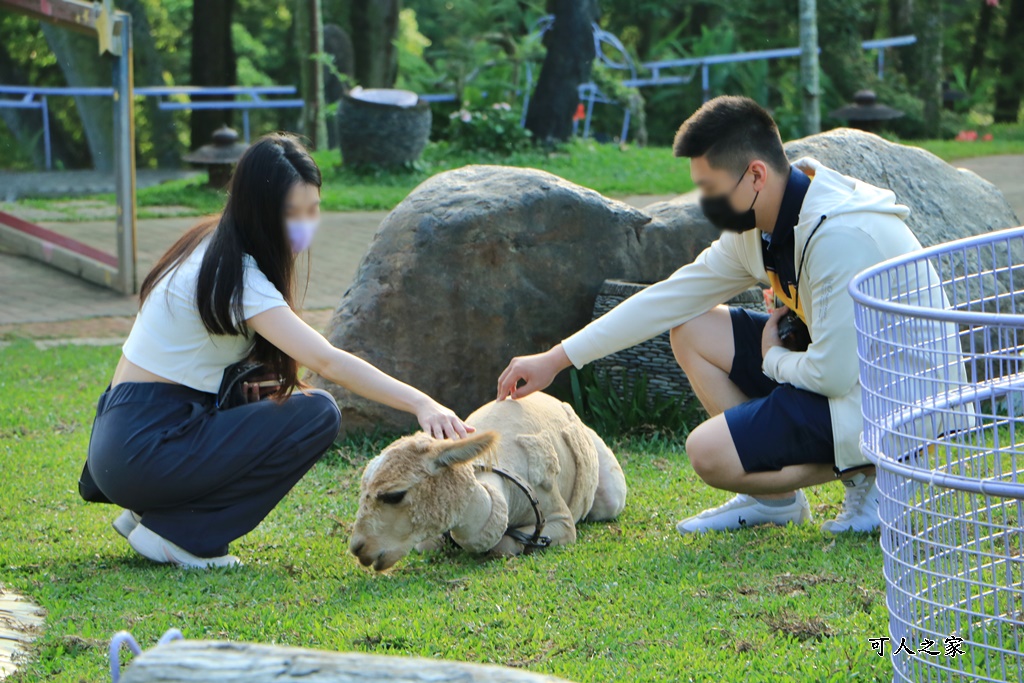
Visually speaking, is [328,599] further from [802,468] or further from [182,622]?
[802,468]

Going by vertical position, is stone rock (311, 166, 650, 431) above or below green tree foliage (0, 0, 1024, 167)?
below

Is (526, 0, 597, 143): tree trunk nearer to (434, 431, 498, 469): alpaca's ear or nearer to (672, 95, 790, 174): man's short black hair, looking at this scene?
(672, 95, 790, 174): man's short black hair

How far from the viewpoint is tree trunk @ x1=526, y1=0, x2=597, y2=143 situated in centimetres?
1694

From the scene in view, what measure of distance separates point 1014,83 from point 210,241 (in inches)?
861

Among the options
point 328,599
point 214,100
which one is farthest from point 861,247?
point 214,100

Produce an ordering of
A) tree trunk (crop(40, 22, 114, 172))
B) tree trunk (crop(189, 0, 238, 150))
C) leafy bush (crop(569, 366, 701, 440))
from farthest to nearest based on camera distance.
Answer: tree trunk (crop(189, 0, 238, 150)), tree trunk (crop(40, 22, 114, 172)), leafy bush (crop(569, 366, 701, 440))

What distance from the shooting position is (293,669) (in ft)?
6.07

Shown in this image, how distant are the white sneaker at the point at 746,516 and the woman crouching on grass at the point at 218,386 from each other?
118 centimetres

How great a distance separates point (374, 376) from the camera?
4078mm

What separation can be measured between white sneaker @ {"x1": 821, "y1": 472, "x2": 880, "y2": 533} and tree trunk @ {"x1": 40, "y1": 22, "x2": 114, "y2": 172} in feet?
46.4

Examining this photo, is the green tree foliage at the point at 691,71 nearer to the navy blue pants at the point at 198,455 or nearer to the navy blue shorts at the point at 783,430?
the navy blue pants at the point at 198,455

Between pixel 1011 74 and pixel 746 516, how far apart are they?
21146 millimetres

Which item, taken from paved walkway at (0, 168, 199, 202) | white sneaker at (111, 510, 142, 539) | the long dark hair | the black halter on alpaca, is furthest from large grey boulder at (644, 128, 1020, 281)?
paved walkway at (0, 168, 199, 202)

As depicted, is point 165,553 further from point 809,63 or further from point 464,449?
point 809,63
